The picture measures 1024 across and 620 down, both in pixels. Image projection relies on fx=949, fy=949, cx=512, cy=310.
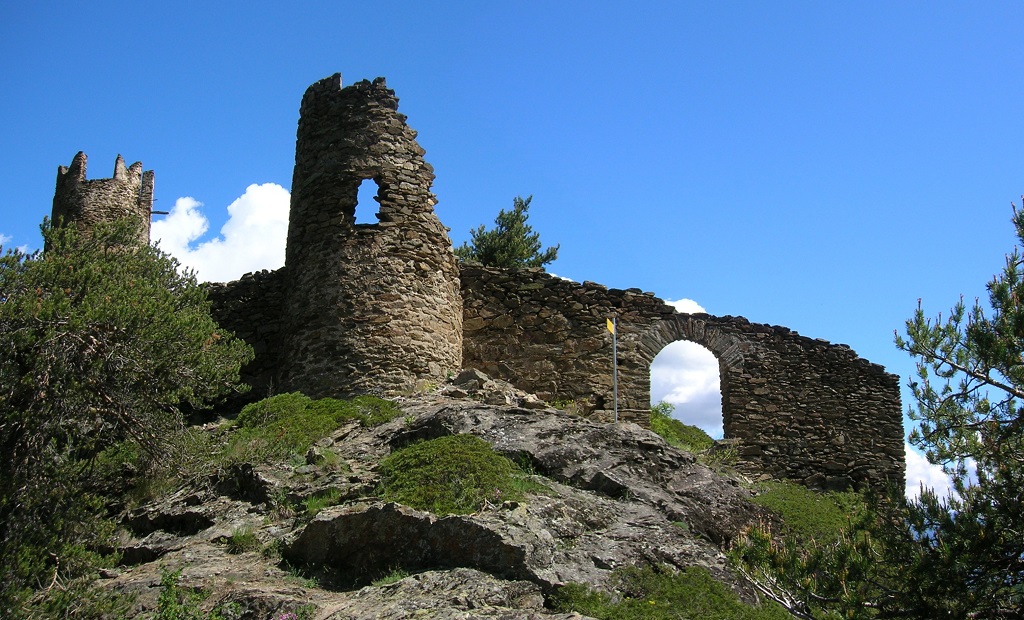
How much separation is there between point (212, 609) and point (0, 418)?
344cm

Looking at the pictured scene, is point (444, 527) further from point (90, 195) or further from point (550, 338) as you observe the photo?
point (90, 195)

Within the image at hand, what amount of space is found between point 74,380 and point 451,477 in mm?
4189

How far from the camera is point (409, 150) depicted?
49.5ft

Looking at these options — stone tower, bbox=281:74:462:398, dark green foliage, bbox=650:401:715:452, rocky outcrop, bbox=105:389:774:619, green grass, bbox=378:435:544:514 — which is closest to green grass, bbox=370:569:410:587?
rocky outcrop, bbox=105:389:774:619

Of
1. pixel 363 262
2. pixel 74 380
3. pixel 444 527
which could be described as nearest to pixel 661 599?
pixel 444 527

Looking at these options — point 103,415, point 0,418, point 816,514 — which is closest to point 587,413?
point 816,514

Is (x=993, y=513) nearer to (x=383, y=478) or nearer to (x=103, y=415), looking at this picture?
(x=383, y=478)

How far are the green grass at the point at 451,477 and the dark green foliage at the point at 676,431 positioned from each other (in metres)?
4.93

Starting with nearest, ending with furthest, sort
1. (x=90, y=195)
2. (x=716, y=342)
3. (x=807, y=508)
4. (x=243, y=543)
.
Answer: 1. (x=243, y=543)
2. (x=807, y=508)
3. (x=716, y=342)
4. (x=90, y=195)

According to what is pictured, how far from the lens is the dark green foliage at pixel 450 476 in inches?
379

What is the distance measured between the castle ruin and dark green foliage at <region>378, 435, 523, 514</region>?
3004mm

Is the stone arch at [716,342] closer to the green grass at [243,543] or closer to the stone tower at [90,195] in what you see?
the green grass at [243,543]

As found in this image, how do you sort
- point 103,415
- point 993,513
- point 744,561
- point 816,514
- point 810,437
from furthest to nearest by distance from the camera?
1. point 810,437
2. point 816,514
3. point 103,415
4. point 744,561
5. point 993,513

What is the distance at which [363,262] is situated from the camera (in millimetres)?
14188
